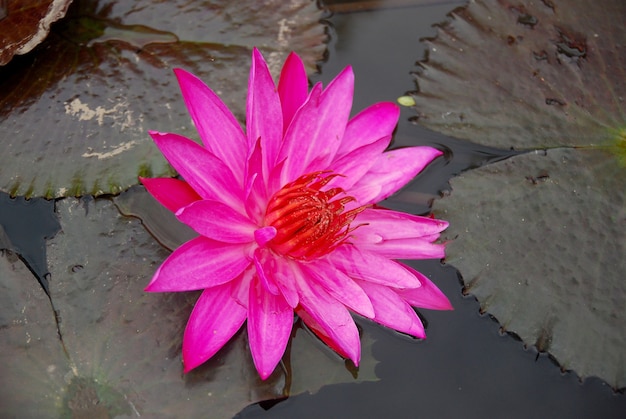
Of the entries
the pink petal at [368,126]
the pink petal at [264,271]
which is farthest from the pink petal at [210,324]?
the pink petal at [368,126]

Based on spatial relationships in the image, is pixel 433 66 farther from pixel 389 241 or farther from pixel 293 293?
pixel 293 293

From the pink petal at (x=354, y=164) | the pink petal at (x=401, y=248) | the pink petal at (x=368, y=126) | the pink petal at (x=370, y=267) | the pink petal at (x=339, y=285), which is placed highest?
the pink petal at (x=368, y=126)

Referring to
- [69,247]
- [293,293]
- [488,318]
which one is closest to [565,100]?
[488,318]

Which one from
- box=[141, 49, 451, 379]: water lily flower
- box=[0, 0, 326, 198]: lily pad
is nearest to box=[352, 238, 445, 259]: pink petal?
box=[141, 49, 451, 379]: water lily flower

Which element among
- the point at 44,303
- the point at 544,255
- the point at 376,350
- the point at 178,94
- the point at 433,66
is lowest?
the point at 376,350

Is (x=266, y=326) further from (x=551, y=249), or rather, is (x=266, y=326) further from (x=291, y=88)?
(x=551, y=249)

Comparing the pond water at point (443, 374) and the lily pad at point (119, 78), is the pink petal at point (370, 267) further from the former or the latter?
the lily pad at point (119, 78)

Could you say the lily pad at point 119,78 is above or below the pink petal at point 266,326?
above
